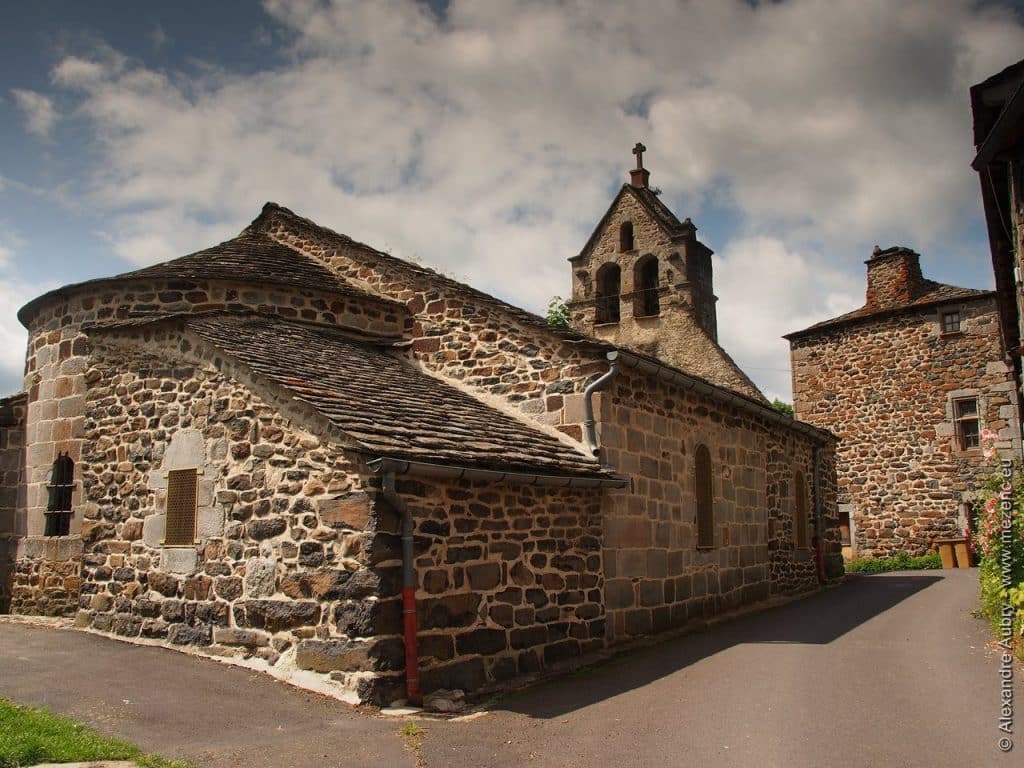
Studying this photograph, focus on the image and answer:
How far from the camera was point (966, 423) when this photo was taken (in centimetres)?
2244

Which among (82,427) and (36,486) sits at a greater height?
(82,427)

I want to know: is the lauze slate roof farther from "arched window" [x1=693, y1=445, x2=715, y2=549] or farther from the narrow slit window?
the narrow slit window

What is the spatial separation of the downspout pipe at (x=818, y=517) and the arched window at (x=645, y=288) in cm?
493

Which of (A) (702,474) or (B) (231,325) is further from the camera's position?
(A) (702,474)

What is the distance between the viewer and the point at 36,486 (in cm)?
1166

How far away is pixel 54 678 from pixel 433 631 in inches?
131

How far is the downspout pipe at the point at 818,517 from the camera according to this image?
18.2 meters

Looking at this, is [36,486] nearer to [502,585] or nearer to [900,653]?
[502,585]

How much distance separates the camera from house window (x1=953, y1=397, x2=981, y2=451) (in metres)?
22.3

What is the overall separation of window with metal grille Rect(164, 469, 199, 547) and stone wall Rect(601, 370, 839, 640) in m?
4.68

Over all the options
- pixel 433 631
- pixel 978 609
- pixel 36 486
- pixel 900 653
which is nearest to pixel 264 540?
pixel 433 631

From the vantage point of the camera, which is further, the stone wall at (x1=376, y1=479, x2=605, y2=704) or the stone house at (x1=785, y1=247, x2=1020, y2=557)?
the stone house at (x1=785, y1=247, x2=1020, y2=557)

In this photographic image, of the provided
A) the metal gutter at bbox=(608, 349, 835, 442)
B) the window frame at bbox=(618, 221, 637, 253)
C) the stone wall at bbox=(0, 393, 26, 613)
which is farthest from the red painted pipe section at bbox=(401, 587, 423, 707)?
the window frame at bbox=(618, 221, 637, 253)

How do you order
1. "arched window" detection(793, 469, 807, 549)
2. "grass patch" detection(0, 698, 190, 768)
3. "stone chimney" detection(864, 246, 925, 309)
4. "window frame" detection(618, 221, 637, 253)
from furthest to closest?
"stone chimney" detection(864, 246, 925, 309) < "window frame" detection(618, 221, 637, 253) < "arched window" detection(793, 469, 807, 549) < "grass patch" detection(0, 698, 190, 768)
